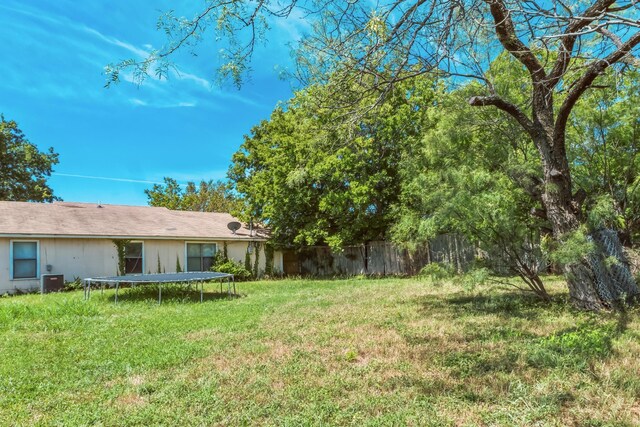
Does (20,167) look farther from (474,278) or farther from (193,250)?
(474,278)

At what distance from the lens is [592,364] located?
13.1ft

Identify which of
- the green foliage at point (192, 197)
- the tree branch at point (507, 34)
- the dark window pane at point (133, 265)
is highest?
the green foliage at point (192, 197)

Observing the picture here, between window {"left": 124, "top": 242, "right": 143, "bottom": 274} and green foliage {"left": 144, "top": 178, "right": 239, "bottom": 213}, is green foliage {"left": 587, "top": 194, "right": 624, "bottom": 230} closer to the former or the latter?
window {"left": 124, "top": 242, "right": 143, "bottom": 274}

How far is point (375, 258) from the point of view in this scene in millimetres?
18734

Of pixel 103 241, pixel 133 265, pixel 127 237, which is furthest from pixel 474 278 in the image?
pixel 103 241

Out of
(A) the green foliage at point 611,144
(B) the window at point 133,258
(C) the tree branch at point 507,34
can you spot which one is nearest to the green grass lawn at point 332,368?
(C) the tree branch at point 507,34


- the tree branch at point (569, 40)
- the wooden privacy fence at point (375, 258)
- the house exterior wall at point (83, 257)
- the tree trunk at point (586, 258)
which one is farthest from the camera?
the wooden privacy fence at point (375, 258)

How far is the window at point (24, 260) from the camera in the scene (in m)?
14.4

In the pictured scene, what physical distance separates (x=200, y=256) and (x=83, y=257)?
4574 millimetres

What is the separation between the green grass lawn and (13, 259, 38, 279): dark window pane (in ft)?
26.4

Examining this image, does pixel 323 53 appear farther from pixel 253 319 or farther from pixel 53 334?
pixel 53 334

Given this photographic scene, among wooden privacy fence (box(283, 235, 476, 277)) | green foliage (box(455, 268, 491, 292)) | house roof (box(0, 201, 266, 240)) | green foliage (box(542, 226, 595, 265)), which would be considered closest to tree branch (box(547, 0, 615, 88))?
green foliage (box(542, 226, 595, 265))

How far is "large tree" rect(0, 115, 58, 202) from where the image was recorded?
27.0m

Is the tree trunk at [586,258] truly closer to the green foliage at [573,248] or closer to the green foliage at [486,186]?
the green foliage at [573,248]
